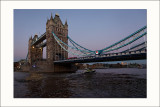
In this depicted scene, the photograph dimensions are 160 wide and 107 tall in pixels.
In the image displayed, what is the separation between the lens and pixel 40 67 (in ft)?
132

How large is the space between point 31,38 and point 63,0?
74349mm

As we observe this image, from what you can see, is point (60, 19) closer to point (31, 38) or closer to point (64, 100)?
point (31, 38)

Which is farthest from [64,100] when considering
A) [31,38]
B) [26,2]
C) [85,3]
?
[31,38]

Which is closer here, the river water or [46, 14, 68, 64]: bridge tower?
the river water

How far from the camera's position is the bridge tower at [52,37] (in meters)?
43.7

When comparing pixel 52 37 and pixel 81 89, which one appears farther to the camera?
pixel 52 37

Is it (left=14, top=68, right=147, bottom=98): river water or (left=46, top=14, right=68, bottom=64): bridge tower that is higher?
(left=46, top=14, right=68, bottom=64): bridge tower

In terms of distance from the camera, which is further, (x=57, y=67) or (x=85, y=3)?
(x=57, y=67)

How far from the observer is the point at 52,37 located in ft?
148

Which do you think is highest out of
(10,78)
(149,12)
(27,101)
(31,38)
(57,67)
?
(31,38)

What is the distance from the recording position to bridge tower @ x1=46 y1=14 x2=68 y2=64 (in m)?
43.7

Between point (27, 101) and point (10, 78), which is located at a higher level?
point (10, 78)

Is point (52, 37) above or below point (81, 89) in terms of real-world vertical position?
above

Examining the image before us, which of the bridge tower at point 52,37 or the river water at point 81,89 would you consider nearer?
the river water at point 81,89
